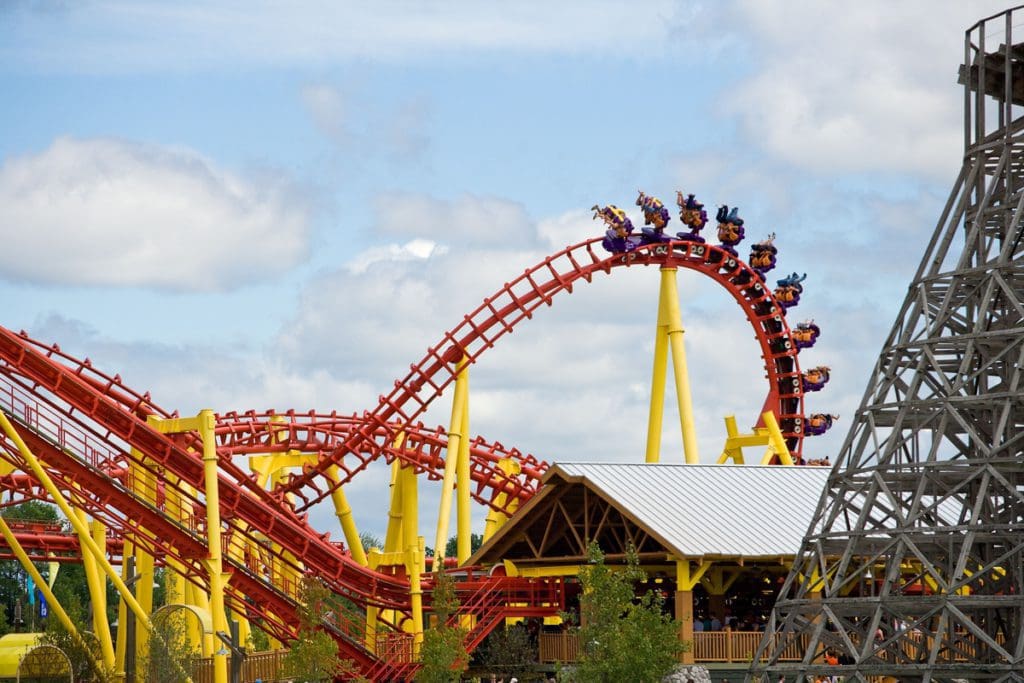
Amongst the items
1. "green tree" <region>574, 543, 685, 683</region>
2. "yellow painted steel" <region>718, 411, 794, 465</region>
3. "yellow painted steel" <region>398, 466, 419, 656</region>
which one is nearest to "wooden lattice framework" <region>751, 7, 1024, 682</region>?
"green tree" <region>574, 543, 685, 683</region>

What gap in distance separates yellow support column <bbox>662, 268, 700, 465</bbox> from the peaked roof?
4.96 m

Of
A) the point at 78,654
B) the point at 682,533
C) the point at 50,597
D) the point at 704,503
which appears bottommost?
the point at 78,654

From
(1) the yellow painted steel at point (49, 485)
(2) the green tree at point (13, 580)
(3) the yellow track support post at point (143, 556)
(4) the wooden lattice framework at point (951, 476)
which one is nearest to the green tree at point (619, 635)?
(4) the wooden lattice framework at point (951, 476)

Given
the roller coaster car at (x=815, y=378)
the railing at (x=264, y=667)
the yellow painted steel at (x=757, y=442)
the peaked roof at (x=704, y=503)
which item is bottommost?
the railing at (x=264, y=667)

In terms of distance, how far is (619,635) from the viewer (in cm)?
2797

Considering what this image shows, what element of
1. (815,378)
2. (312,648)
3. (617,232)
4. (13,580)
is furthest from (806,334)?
(13,580)

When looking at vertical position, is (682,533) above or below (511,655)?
above

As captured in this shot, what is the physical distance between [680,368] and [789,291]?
6363 millimetres

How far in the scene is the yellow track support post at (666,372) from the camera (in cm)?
4378

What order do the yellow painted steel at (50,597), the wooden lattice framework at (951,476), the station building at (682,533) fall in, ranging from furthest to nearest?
the station building at (682,533), the yellow painted steel at (50,597), the wooden lattice framework at (951,476)

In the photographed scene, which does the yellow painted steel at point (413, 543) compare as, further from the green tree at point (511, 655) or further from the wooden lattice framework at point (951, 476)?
the wooden lattice framework at point (951, 476)

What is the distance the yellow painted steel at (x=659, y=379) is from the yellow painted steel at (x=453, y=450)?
219 inches

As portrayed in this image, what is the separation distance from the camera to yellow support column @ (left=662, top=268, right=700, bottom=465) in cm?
4400

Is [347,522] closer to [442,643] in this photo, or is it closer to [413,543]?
[413,543]
